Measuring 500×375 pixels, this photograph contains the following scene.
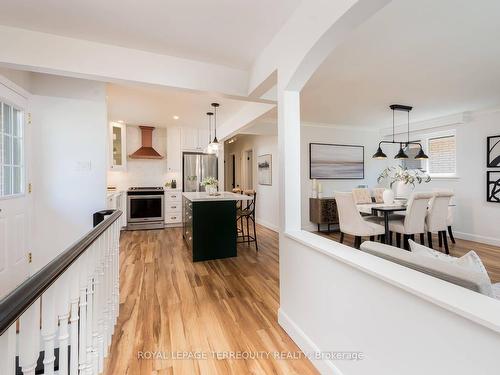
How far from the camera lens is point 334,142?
19.1 ft

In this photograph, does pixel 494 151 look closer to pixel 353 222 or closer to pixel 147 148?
pixel 353 222

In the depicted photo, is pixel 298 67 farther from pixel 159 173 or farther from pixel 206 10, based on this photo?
pixel 159 173

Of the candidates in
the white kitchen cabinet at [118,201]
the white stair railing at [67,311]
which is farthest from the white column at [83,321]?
the white kitchen cabinet at [118,201]

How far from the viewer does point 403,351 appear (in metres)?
1.04

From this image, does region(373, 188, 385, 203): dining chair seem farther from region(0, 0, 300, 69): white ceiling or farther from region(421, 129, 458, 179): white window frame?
region(0, 0, 300, 69): white ceiling

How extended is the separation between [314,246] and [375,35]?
1935mm

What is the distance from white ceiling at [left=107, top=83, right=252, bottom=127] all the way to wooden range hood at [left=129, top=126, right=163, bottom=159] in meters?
0.36

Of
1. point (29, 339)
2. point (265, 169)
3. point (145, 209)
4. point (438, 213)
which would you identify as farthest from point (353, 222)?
point (145, 209)

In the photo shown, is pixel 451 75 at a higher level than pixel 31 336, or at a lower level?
higher

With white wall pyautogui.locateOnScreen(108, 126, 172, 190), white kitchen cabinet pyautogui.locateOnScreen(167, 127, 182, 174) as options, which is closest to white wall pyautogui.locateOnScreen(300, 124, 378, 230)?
white kitchen cabinet pyautogui.locateOnScreen(167, 127, 182, 174)

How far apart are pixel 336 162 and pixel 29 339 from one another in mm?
5854

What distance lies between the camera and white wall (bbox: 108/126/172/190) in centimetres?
604

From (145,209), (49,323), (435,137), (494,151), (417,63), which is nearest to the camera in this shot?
(49,323)

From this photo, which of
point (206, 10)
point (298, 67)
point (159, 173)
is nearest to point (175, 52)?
point (206, 10)
